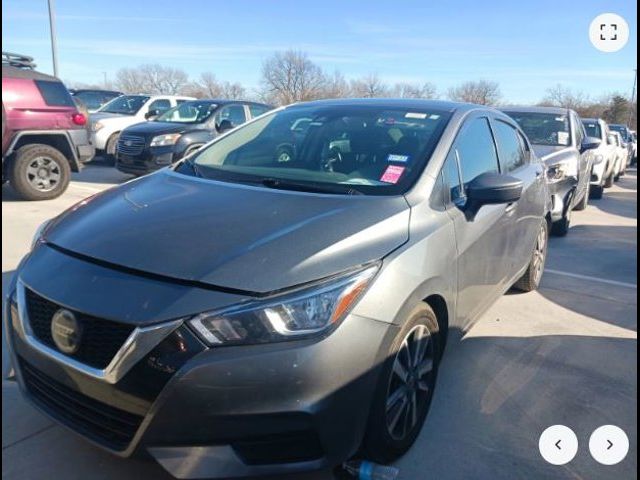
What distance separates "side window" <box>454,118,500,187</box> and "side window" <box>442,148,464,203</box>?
0.24 ft

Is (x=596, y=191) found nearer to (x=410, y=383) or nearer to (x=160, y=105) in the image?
(x=160, y=105)

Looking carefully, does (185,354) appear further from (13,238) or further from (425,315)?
(13,238)

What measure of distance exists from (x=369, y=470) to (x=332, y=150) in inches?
72.1

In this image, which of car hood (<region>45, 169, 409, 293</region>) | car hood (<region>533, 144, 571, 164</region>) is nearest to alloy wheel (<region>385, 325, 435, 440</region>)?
car hood (<region>45, 169, 409, 293</region>)

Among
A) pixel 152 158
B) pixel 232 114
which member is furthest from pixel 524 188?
pixel 232 114

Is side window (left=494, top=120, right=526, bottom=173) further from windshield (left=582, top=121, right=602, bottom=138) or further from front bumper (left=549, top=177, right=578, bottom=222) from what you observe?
windshield (left=582, top=121, right=602, bottom=138)

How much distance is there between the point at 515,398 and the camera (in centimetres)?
314

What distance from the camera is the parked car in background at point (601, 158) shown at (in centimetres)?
1108

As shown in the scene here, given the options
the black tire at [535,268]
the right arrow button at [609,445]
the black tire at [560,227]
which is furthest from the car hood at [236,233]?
the black tire at [560,227]

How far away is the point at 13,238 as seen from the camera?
5.75 m

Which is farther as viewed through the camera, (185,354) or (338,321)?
(338,321)

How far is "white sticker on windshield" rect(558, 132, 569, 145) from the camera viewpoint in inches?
316

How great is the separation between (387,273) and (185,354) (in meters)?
0.86

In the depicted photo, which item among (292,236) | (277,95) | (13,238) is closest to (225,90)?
(277,95)
